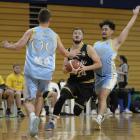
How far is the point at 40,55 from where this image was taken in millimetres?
7742

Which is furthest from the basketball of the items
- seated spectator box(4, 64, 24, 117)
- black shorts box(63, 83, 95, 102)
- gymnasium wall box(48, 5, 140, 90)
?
gymnasium wall box(48, 5, 140, 90)

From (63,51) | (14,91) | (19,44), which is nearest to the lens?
(19,44)

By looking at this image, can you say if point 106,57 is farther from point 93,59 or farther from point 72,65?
point 72,65

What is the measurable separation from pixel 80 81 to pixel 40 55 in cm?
149

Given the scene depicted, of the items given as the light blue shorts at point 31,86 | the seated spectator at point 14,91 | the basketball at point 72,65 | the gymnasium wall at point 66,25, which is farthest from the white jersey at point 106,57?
the gymnasium wall at point 66,25

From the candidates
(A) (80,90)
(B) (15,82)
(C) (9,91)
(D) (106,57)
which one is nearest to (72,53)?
(A) (80,90)

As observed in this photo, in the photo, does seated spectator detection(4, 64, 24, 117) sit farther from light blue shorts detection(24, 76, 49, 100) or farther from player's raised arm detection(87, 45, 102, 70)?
light blue shorts detection(24, 76, 49, 100)

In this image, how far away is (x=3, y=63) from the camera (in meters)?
18.0

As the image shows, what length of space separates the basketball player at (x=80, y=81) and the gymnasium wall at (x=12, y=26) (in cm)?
919

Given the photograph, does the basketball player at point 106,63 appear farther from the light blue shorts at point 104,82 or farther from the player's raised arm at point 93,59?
the player's raised arm at point 93,59

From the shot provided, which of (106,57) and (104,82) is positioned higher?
(106,57)

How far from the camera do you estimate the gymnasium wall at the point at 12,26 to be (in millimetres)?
18128

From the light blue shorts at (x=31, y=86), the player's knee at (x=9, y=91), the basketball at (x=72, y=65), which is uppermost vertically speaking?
the basketball at (x=72, y=65)

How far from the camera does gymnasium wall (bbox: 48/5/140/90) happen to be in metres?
19.2
